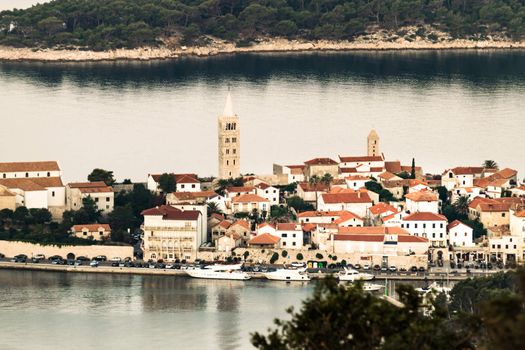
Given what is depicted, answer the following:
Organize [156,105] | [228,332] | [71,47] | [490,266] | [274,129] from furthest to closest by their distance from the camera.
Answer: [71,47]
[156,105]
[274,129]
[490,266]
[228,332]

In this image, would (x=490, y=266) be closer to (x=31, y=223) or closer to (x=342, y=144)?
(x=31, y=223)

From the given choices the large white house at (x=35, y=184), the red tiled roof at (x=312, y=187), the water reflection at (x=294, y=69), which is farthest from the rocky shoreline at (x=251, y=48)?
the red tiled roof at (x=312, y=187)

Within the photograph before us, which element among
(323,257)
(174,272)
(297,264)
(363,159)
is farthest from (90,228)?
(363,159)

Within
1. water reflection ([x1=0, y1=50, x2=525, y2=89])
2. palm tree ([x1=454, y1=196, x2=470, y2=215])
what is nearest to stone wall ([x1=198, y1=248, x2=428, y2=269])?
Result: palm tree ([x1=454, y1=196, x2=470, y2=215])

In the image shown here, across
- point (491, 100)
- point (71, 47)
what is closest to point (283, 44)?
point (71, 47)

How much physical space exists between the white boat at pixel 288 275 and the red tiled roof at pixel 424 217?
3192mm

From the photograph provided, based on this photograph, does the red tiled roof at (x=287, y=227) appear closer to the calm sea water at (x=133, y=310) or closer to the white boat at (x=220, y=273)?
the white boat at (x=220, y=273)

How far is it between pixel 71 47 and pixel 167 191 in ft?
152

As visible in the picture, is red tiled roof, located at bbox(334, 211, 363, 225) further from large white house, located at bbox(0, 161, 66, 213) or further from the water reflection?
the water reflection

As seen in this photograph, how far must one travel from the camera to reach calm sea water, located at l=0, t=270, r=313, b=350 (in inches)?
1246

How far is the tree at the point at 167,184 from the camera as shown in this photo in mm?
42906

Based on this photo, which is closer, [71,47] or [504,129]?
[504,129]

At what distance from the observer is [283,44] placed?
299 ft

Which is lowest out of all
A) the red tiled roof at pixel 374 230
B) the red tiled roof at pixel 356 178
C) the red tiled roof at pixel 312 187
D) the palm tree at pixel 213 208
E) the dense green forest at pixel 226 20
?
the red tiled roof at pixel 374 230
